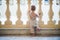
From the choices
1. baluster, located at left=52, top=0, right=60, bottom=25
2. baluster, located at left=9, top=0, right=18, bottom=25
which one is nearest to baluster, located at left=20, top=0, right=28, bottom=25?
baluster, located at left=9, top=0, right=18, bottom=25

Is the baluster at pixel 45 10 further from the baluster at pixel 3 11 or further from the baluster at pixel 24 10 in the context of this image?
the baluster at pixel 3 11

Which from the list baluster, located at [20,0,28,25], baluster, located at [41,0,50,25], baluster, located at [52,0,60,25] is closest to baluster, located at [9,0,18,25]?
baluster, located at [20,0,28,25]

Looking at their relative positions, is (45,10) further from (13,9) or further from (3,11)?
(3,11)

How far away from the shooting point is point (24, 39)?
229 cm

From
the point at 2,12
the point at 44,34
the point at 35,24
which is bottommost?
the point at 44,34

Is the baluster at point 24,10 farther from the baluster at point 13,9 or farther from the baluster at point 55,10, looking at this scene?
the baluster at point 55,10

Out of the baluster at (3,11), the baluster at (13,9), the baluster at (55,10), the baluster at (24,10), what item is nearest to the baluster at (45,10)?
the baluster at (55,10)

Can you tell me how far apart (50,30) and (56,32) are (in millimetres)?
100

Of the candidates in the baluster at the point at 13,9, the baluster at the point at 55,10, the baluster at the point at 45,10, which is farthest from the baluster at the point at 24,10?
the baluster at the point at 55,10

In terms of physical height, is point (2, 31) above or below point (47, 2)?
below

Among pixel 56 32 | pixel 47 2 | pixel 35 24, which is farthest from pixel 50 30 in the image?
pixel 47 2

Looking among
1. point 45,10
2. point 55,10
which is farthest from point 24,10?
point 55,10

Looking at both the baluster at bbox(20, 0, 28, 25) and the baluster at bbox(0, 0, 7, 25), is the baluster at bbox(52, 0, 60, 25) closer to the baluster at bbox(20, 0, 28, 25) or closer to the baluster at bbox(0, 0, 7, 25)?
the baluster at bbox(20, 0, 28, 25)

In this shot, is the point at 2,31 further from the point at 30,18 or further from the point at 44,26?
the point at 44,26
